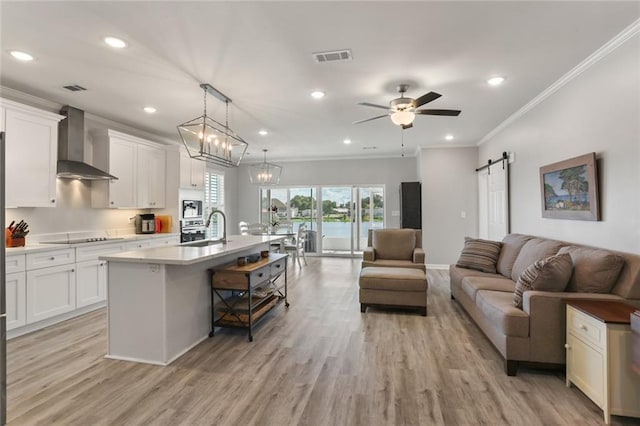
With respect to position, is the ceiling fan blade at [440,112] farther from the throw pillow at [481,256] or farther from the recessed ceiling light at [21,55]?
the recessed ceiling light at [21,55]

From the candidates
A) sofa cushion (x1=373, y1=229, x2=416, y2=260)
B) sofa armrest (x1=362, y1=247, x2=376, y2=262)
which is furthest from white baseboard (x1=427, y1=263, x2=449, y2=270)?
sofa armrest (x1=362, y1=247, x2=376, y2=262)

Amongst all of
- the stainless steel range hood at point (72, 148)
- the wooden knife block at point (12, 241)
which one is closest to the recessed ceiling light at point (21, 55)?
the stainless steel range hood at point (72, 148)

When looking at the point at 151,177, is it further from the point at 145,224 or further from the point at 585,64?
the point at 585,64

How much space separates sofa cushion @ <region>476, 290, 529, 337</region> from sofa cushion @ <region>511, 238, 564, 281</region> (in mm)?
613

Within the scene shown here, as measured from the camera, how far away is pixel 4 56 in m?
2.84

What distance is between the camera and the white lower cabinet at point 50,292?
135 inches

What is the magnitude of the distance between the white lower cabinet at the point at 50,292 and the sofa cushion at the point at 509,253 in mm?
5272

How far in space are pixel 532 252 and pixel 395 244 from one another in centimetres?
212

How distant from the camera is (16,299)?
3285 millimetres

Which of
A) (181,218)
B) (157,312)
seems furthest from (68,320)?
(181,218)

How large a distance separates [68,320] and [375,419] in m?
3.83

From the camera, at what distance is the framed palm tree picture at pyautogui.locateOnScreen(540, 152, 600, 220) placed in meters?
2.99

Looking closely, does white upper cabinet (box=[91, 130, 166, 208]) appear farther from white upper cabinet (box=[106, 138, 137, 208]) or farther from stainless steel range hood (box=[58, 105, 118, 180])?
stainless steel range hood (box=[58, 105, 118, 180])

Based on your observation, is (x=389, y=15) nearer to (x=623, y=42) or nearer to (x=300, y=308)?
(x=623, y=42)
